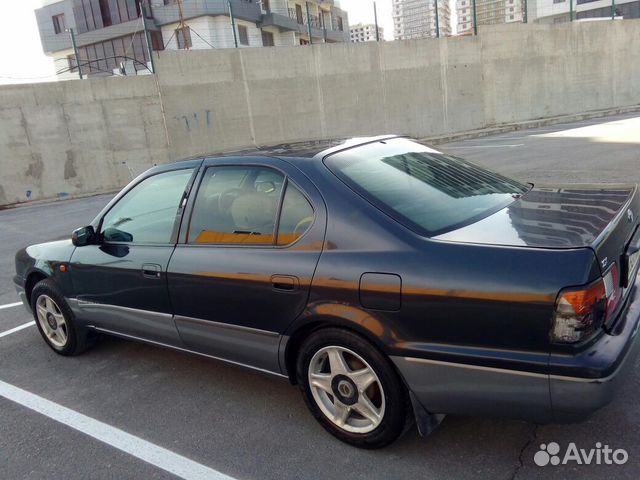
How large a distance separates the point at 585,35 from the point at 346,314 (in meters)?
27.9

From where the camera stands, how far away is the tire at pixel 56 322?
4.11 m

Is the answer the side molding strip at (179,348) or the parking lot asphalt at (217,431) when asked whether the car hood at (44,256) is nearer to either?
the side molding strip at (179,348)

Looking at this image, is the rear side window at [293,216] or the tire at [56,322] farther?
the tire at [56,322]

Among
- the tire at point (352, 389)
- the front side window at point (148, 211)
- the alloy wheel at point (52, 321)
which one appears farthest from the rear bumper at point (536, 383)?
the alloy wheel at point (52, 321)

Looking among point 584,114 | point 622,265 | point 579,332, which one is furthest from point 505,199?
point 584,114

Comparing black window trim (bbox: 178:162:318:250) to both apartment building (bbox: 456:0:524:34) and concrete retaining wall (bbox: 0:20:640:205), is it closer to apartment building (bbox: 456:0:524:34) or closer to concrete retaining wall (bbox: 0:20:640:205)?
concrete retaining wall (bbox: 0:20:640:205)

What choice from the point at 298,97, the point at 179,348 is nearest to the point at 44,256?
the point at 179,348

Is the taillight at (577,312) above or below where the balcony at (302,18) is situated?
below

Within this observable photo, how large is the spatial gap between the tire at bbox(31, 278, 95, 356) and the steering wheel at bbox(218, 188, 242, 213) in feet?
5.56

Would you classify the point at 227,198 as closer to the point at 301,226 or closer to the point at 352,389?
the point at 301,226

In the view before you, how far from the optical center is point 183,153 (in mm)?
17562

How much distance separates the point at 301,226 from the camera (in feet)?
9.27

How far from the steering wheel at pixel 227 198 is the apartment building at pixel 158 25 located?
38.5m

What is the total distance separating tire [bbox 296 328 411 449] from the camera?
100 inches
